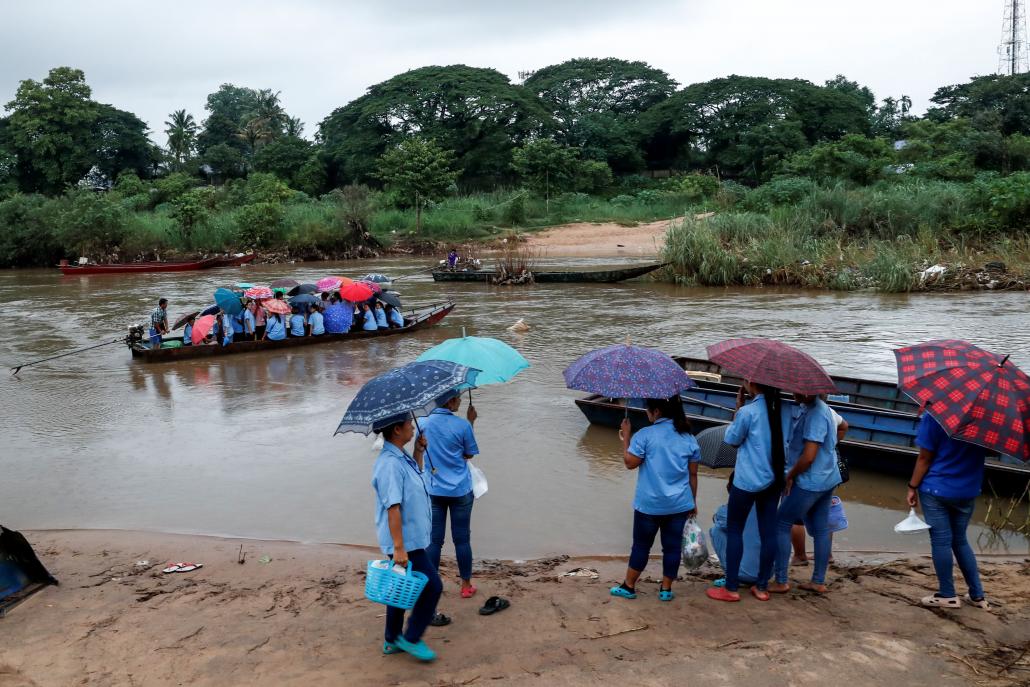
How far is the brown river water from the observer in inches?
299

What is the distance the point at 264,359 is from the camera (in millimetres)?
15250

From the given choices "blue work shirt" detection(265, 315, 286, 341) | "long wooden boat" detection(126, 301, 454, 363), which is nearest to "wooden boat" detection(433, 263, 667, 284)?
"long wooden boat" detection(126, 301, 454, 363)

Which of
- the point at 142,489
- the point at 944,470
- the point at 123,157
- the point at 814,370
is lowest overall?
the point at 142,489

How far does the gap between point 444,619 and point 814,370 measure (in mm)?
2526

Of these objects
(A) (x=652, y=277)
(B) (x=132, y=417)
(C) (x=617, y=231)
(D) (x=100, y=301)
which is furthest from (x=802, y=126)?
(B) (x=132, y=417)

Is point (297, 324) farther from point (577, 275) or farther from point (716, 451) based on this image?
point (577, 275)

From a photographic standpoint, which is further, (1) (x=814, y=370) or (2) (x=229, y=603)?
(2) (x=229, y=603)

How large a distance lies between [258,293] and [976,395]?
1312 centimetres

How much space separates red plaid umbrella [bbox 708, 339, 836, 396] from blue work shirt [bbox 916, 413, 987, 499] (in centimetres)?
56

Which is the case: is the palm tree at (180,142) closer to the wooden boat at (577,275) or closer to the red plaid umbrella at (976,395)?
the wooden boat at (577,275)

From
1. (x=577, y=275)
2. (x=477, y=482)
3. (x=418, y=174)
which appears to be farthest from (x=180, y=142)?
(x=477, y=482)

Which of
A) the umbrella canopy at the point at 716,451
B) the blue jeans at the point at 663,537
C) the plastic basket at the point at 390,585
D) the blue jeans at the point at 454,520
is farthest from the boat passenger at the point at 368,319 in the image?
the plastic basket at the point at 390,585

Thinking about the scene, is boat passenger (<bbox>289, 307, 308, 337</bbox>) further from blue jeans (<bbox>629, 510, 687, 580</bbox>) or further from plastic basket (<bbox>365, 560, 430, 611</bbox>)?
plastic basket (<bbox>365, 560, 430, 611</bbox>)

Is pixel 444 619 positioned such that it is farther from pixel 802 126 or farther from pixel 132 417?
pixel 802 126
